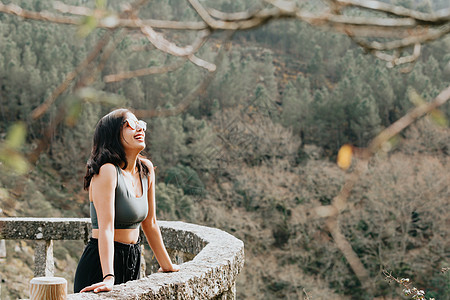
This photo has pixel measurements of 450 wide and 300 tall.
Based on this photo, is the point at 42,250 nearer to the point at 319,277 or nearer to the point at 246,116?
the point at 319,277

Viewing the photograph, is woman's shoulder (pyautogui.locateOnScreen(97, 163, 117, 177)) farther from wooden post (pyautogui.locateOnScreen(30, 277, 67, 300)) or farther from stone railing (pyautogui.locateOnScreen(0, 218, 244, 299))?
wooden post (pyautogui.locateOnScreen(30, 277, 67, 300))

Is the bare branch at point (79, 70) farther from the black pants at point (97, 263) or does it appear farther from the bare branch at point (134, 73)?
the black pants at point (97, 263)

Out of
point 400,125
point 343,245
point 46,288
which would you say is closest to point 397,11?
point 400,125

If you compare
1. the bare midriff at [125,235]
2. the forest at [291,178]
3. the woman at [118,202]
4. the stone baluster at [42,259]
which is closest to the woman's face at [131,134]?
the woman at [118,202]

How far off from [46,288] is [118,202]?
0.74 meters

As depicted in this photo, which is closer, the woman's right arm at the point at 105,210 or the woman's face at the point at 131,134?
the woman's right arm at the point at 105,210

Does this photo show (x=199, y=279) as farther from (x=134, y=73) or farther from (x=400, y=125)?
(x=400, y=125)

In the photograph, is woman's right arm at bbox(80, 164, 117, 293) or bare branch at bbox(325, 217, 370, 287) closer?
bare branch at bbox(325, 217, 370, 287)

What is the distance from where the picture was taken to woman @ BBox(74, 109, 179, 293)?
2121 millimetres

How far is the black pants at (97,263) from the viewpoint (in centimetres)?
229

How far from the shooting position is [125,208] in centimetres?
221

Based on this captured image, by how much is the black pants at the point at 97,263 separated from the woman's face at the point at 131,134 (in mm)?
444

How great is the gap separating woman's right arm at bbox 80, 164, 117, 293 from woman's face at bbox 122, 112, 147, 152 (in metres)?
0.15

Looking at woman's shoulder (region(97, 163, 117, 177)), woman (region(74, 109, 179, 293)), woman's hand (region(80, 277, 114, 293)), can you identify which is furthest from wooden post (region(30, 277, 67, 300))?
woman's shoulder (region(97, 163, 117, 177))
